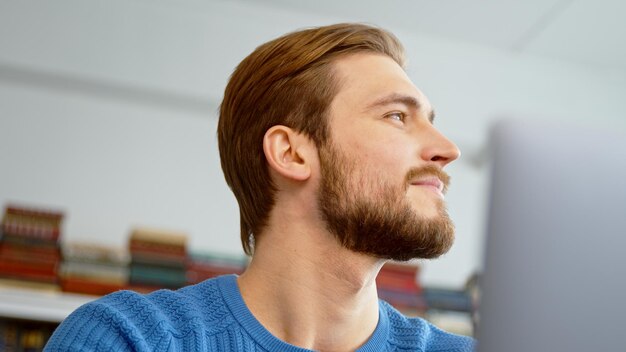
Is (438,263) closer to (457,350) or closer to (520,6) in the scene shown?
Result: (520,6)

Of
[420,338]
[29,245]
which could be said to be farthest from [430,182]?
[29,245]

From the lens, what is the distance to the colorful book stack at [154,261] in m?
2.90

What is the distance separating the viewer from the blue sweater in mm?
1386

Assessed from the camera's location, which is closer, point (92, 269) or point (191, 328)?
point (191, 328)

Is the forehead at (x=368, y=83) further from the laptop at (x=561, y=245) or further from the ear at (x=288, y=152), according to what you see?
the laptop at (x=561, y=245)

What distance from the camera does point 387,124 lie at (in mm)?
1600

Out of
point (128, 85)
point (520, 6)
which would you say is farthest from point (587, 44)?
point (128, 85)

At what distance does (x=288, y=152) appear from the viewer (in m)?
1.65

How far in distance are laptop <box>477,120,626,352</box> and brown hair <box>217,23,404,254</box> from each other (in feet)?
2.98

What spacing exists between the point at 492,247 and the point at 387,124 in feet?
2.83

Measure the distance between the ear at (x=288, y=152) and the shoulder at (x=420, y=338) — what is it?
289 mm

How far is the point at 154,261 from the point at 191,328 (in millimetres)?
1492

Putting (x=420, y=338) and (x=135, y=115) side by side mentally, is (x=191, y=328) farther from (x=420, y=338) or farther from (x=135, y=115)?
(x=135, y=115)

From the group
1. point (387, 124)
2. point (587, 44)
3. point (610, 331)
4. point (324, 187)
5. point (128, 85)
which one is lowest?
point (610, 331)
